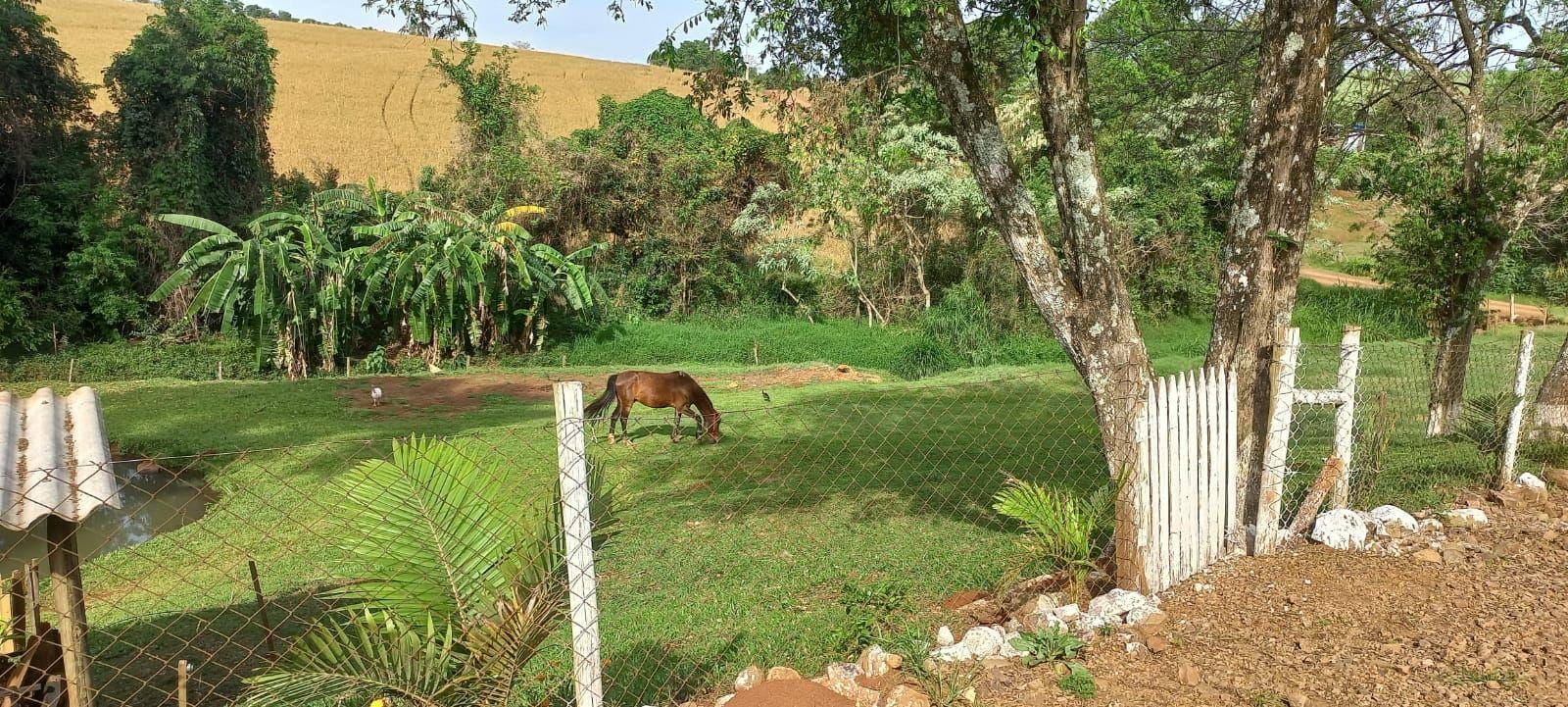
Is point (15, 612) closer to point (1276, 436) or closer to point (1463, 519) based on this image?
point (1276, 436)

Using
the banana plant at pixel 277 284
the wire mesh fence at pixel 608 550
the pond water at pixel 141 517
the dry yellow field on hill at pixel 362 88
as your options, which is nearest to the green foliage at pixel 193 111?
the banana plant at pixel 277 284

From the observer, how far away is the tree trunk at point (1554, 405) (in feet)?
23.7

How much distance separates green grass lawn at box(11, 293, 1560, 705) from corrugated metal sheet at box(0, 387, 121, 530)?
0.39 meters

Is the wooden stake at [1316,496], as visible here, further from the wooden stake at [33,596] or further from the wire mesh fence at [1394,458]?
the wooden stake at [33,596]

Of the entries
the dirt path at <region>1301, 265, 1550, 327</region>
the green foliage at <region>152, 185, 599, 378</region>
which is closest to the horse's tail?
the green foliage at <region>152, 185, 599, 378</region>

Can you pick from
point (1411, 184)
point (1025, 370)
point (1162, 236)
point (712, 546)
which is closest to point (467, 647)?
point (712, 546)

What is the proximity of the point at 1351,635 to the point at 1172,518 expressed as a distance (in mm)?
909

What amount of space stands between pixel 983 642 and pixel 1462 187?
25.4 feet

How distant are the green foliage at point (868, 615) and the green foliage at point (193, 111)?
20262mm

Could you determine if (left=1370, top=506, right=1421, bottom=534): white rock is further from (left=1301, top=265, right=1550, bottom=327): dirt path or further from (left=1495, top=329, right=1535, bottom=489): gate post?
(left=1301, top=265, right=1550, bottom=327): dirt path

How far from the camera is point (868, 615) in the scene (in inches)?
164

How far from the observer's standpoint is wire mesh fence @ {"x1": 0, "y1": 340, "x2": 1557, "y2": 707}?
316cm

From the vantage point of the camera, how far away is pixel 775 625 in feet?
15.8

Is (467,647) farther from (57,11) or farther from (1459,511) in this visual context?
(57,11)
